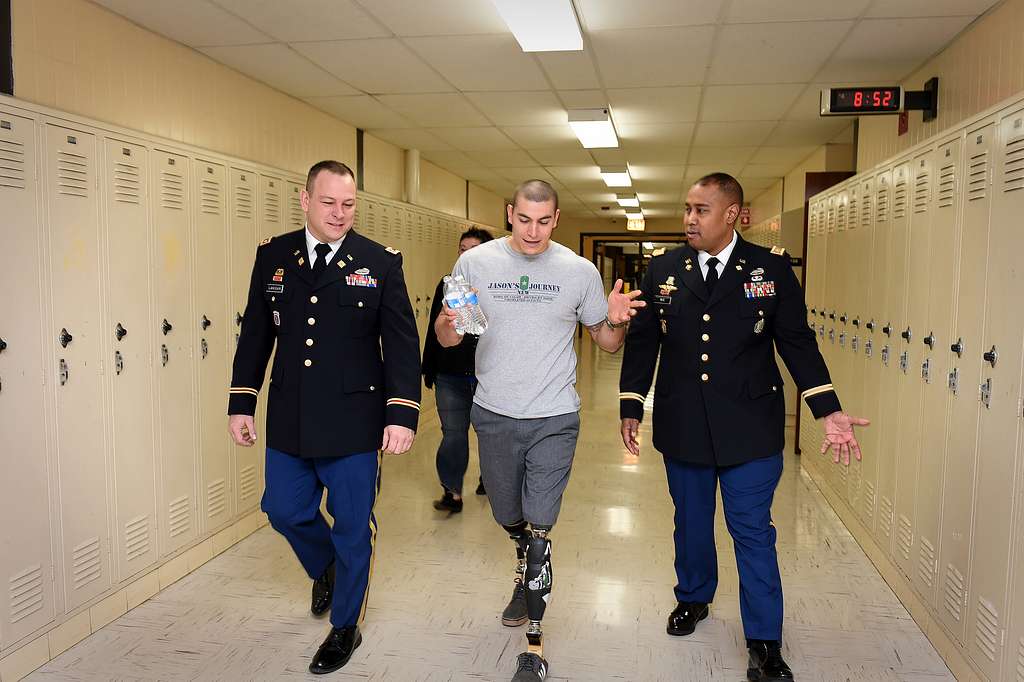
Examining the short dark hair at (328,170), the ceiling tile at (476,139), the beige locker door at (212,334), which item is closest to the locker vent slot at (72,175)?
the beige locker door at (212,334)

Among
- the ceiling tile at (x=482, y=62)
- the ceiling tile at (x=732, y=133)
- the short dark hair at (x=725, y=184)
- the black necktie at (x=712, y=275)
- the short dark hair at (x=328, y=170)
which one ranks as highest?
the ceiling tile at (x=732, y=133)

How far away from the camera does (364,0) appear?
3396mm

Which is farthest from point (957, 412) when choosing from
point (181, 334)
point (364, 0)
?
point (181, 334)

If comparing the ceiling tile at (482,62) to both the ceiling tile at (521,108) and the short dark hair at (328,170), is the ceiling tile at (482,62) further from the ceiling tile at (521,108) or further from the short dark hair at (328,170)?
the short dark hair at (328,170)

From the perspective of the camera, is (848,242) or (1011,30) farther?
(848,242)

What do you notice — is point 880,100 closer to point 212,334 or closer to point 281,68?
point 281,68

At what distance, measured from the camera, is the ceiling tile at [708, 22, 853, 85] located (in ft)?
12.2

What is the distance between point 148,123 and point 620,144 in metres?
4.52

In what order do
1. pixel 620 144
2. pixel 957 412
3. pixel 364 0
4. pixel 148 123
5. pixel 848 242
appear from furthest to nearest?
pixel 620 144 → pixel 848 242 → pixel 148 123 → pixel 364 0 → pixel 957 412

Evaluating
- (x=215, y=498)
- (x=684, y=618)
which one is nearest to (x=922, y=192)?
(x=684, y=618)

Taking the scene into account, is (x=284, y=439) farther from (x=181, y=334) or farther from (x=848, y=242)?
(x=848, y=242)

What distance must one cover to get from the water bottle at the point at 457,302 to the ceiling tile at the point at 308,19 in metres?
1.64

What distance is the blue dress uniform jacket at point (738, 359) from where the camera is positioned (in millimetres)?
2721

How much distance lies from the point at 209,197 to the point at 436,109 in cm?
219
